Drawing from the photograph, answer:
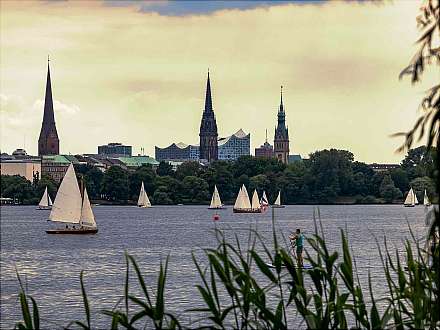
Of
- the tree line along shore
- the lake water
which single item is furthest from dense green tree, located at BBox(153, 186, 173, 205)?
the lake water

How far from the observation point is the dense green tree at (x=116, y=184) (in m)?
179

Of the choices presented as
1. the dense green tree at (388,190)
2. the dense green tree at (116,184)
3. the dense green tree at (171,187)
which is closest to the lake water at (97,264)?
the dense green tree at (171,187)

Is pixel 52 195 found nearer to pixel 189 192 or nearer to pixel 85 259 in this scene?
pixel 189 192

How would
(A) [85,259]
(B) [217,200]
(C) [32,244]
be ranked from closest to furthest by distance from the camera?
(A) [85,259] < (C) [32,244] < (B) [217,200]

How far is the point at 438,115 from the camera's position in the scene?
753 centimetres

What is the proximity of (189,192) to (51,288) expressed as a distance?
140 meters

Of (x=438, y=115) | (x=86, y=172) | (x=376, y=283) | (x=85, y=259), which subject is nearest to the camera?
(x=438, y=115)

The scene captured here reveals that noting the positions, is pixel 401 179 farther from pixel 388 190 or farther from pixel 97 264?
pixel 97 264

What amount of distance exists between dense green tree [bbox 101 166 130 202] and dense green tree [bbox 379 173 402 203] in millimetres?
39173

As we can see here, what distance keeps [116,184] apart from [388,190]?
41.6 metres

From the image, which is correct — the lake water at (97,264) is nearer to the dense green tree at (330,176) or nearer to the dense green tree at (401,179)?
the dense green tree at (330,176)

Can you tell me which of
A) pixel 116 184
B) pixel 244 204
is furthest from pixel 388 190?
pixel 244 204

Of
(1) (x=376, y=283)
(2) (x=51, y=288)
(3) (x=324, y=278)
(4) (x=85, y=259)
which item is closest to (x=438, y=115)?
(3) (x=324, y=278)

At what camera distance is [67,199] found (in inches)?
2709
